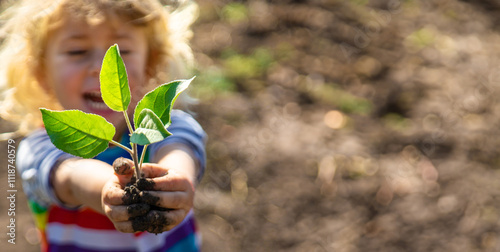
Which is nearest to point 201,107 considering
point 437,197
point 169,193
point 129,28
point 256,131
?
point 256,131

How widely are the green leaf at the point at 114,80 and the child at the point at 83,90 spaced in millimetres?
283

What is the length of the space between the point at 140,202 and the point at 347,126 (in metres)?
2.22

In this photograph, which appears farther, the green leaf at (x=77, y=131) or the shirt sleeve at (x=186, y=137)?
the shirt sleeve at (x=186, y=137)

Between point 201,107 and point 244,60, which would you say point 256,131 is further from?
point 244,60

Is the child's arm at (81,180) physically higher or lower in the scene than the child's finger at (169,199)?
lower

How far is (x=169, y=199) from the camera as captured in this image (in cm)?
77

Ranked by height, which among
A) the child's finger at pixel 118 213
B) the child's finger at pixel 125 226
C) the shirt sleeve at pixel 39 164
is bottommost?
the shirt sleeve at pixel 39 164

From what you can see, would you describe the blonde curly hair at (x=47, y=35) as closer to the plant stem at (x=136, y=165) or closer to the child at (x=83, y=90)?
the child at (x=83, y=90)

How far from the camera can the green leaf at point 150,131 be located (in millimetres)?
642

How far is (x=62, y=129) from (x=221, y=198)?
1898mm

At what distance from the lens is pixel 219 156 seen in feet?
8.87

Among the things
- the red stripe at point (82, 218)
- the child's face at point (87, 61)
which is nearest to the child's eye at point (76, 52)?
the child's face at point (87, 61)

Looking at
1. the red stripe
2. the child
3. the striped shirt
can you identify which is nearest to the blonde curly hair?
the child

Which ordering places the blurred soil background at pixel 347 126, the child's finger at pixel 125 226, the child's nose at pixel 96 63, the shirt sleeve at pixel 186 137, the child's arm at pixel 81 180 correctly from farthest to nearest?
the blurred soil background at pixel 347 126 → the shirt sleeve at pixel 186 137 → the child's nose at pixel 96 63 → the child's arm at pixel 81 180 → the child's finger at pixel 125 226
